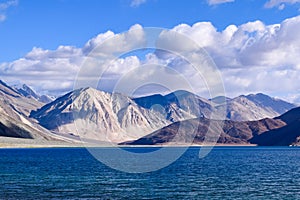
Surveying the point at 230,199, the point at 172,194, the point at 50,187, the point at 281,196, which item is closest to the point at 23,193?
the point at 50,187

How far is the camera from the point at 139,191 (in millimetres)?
99562

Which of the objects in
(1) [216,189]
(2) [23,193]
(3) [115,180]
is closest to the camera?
(2) [23,193]

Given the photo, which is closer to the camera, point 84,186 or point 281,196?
point 281,196

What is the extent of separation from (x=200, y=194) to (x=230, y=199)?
8.04 meters

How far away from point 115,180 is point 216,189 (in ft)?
96.4

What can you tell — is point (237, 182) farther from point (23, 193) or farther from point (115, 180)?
point (23, 193)

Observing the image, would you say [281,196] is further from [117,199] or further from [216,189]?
[117,199]

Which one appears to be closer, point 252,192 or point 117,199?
point 117,199

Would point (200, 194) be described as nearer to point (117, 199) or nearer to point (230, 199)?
point (230, 199)

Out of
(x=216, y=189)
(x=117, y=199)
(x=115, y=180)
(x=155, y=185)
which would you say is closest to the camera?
(x=117, y=199)

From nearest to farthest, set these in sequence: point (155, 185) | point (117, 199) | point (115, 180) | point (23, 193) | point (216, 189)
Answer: point (117, 199) → point (23, 193) → point (216, 189) → point (155, 185) → point (115, 180)

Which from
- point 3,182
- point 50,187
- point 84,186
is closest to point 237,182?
point 84,186

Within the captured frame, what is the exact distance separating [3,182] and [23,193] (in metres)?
24.2

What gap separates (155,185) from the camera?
112 meters
